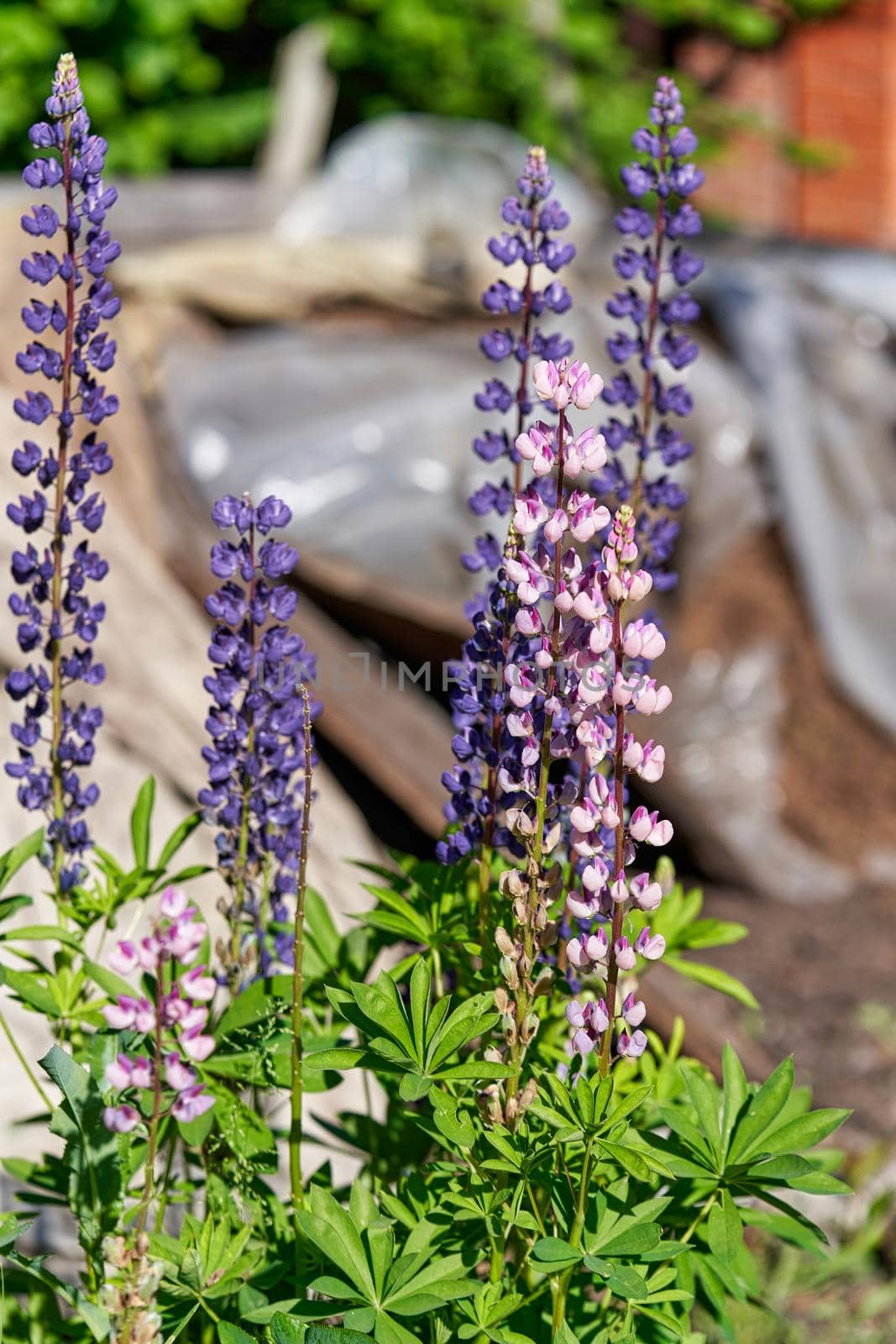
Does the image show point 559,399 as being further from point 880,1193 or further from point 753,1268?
point 880,1193

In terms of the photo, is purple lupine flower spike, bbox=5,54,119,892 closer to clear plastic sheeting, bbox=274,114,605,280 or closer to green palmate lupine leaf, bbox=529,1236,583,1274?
green palmate lupine leaf, bbox=529,1236,583,1274

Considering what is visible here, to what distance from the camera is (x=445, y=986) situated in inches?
65.0

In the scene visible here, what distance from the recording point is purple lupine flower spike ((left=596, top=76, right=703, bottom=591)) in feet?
5.30

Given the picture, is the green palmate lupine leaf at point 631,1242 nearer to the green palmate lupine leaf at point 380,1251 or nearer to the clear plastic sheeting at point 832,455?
the green palmate lupine leaf at point 380,1251

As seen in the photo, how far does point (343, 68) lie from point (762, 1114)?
7921 millimetres

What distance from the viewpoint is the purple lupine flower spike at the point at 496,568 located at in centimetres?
135

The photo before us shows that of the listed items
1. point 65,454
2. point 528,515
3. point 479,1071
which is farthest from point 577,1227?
point 65,454

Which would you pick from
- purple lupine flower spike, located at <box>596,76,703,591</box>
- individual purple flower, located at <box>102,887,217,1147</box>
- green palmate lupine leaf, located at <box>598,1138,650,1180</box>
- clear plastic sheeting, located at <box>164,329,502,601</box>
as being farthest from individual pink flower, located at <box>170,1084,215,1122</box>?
clear plastic sheeting, located at <box>164,329,502,601</box>

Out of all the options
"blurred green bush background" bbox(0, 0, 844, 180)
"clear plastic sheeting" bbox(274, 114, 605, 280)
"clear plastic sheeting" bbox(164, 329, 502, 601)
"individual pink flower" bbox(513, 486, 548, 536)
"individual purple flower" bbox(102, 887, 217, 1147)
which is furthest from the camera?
"blurred green bush background" bbox(0, 0, 844, 180)

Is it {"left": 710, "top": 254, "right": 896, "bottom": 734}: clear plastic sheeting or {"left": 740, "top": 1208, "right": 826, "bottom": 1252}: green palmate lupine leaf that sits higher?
{"left": 710, "top": 254, "right": 896, "bottom": 734}: clear plastic sheeting

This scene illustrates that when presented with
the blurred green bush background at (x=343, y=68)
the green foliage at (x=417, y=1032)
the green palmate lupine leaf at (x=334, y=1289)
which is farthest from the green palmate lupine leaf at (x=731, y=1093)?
the blurred green bush background at (x=343, y=68)

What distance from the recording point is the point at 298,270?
548cm

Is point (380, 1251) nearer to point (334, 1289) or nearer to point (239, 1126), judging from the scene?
point (334, 1289)

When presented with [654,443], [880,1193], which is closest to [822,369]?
[880,1193]
